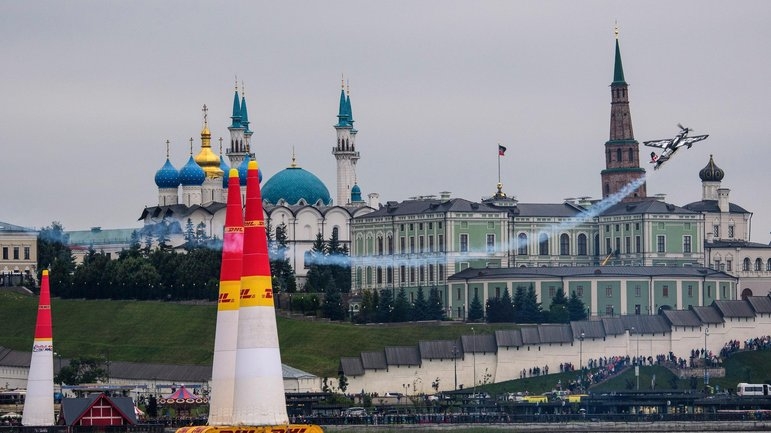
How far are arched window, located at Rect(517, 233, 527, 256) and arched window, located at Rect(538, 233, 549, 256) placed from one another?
1.46 meters

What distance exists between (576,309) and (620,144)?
34191 mm

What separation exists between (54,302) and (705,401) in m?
73.6

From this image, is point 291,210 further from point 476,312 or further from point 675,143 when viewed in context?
point 675,143

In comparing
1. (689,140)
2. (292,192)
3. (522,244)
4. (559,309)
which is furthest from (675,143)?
(292,192)

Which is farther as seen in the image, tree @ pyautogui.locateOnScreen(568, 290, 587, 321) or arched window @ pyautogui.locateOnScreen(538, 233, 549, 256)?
arched window @ pyautogui.locateOnScreen(538, 233, 549, 256)

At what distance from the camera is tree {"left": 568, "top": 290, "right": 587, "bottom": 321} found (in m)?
157

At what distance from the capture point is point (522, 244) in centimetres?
17888

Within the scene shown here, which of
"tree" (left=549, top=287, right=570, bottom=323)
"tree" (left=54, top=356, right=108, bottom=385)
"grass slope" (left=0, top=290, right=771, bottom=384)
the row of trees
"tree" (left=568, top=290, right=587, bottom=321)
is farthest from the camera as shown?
"tree" (left=568, top=290, right=587, bottom=321)

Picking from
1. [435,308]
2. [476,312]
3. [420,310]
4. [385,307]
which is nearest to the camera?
[420,310]

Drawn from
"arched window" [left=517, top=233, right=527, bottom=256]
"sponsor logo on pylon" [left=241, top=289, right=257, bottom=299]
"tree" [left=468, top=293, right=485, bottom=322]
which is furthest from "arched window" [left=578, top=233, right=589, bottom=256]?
"sponsor logo on pylon" [left=241, top=289, right=257, bottom=299]

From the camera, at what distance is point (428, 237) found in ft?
566

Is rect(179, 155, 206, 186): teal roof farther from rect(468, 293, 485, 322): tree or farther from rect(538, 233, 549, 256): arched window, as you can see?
rect(468, 293, 485, 322): tree

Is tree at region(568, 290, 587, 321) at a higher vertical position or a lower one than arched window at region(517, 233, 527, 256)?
lower

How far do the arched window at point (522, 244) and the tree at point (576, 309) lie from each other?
1961 cm
